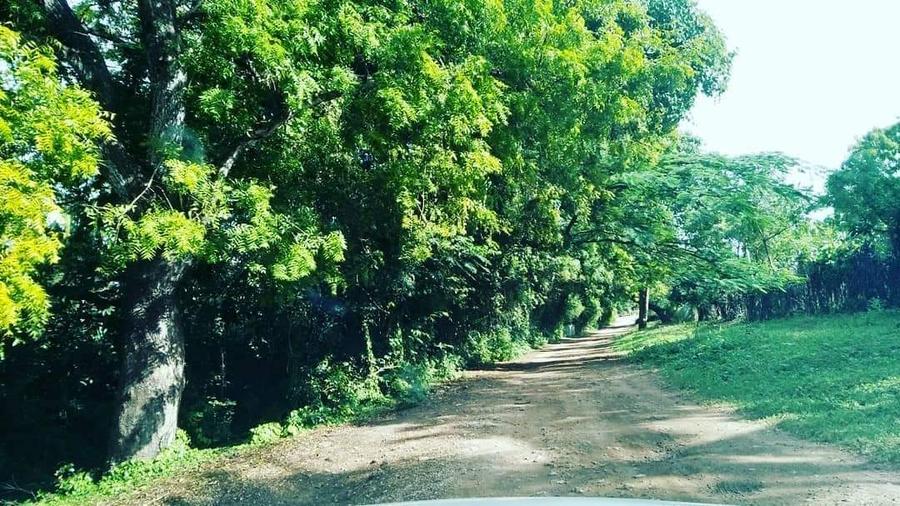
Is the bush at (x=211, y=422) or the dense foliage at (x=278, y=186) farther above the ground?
the dense foliage at (x=278, y=186)

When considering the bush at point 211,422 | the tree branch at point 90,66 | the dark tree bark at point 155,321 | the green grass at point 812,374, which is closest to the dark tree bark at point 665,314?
the green grass at point 812,374

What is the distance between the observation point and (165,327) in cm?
1004

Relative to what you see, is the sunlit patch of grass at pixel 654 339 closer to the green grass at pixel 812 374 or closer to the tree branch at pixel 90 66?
the green grass at pixel 812 374

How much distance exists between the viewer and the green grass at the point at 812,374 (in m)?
8.47

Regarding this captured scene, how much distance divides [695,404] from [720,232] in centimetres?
860

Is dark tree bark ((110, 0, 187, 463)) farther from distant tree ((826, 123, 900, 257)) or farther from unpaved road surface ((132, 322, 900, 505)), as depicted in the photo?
distant tree ((826, 123, 900, 257))

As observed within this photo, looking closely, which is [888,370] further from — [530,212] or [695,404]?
[530,212]

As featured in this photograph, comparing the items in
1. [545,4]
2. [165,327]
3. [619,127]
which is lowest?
[165,327]

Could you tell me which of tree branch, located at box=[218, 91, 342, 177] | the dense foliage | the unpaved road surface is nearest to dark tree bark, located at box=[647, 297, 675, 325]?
the dense foliage

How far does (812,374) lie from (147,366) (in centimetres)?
1226

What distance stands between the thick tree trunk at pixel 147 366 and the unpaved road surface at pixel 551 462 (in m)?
1.23

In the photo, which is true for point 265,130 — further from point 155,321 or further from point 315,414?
point 315,414

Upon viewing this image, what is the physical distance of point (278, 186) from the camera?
415 inches

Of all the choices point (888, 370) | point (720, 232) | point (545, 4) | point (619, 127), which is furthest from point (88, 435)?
point (720, 232)
